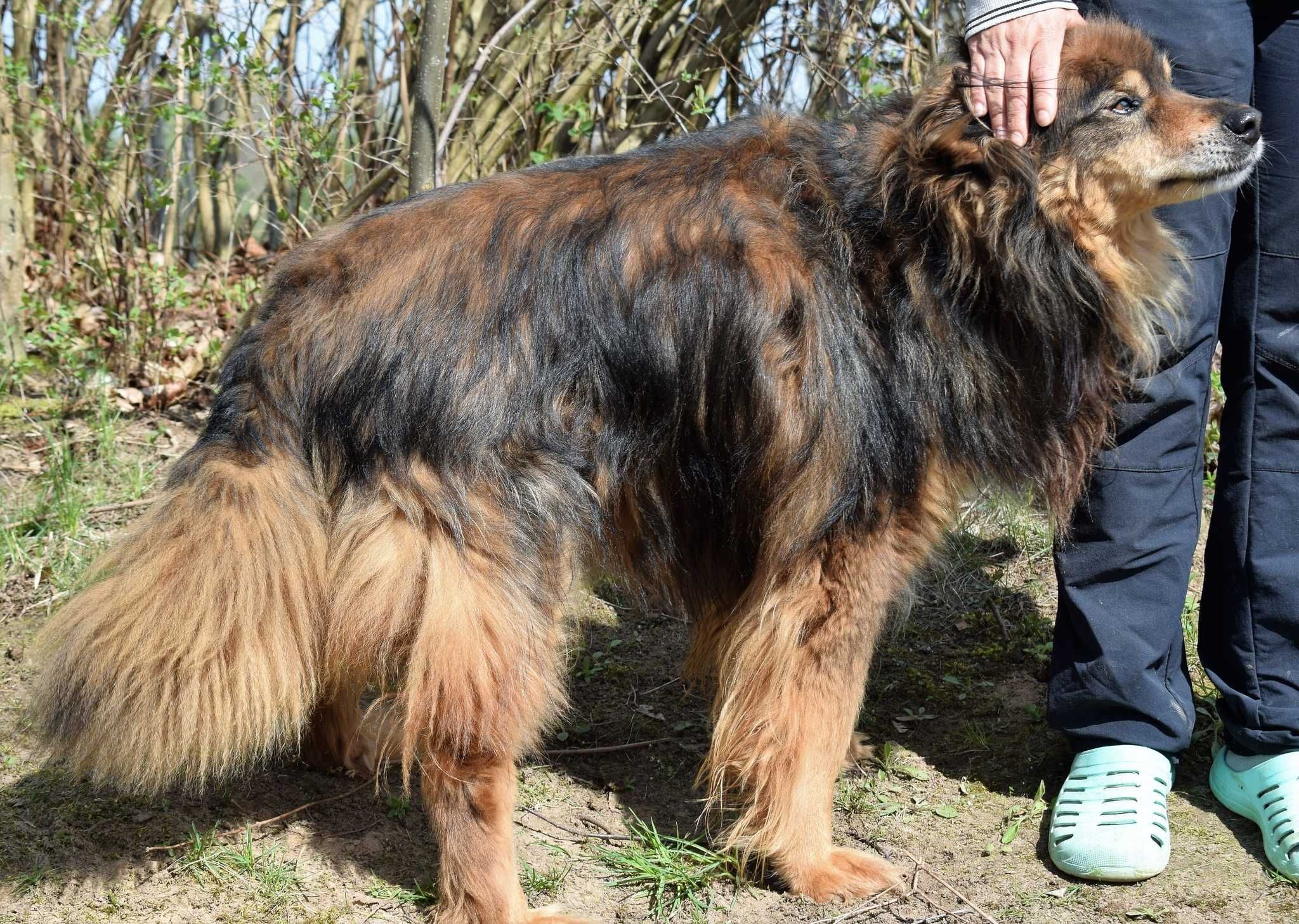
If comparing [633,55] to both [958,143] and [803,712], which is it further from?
[803,712]

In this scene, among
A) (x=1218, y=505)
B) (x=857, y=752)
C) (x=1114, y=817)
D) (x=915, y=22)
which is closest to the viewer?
(x=1114, y=817)

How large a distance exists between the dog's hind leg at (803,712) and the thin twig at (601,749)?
26.8 inches

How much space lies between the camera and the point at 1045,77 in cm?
250

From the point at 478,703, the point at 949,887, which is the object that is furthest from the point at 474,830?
the point at 949,887

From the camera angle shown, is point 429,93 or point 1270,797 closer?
point 1270,797

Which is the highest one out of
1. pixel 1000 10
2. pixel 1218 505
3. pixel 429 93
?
pixel 429 93

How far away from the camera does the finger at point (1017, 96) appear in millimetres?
2506

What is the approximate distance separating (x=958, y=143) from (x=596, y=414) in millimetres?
996

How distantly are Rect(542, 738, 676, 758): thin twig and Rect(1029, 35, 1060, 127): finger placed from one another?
212 centimetres

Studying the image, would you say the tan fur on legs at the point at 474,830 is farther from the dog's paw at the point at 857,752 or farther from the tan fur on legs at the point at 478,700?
the dog's paw at the point at 857,752

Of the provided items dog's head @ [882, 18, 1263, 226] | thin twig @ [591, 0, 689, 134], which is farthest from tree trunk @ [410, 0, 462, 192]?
dog's head @ [882, 18, 1263, 226]

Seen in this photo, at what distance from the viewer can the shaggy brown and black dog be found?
2484mm

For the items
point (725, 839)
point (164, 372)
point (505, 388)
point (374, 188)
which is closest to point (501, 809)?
point (725, 839)

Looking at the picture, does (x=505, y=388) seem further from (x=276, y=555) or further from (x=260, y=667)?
(x=260, y=667)
